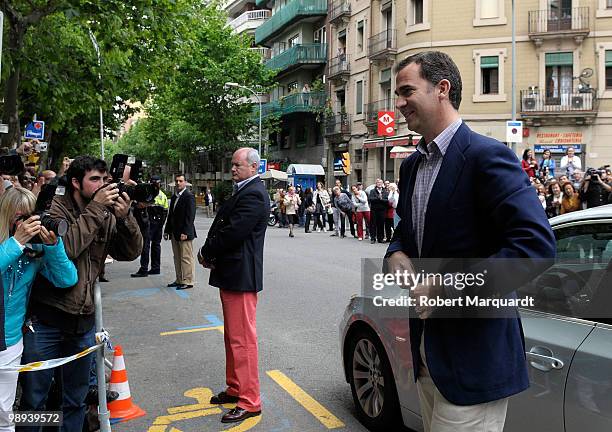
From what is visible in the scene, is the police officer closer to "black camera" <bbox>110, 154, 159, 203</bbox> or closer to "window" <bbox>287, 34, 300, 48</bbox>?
"black camera" <bbox>110, 154, 159, 203</bbox>

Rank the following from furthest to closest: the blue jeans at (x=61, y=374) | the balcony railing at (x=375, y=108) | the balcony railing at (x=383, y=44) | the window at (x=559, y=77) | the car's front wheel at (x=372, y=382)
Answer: the balcony railing at (x=375, y=108)
the balcony railing at (x=383, y=44)
the window at (x=559, y=77)
the car's front wheel at (x=372, y=382)
the blue jeans at (x=61, y=374)

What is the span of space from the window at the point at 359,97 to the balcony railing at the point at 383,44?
241cm

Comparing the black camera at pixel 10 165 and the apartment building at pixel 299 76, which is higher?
the apartment building at pixel 299 76

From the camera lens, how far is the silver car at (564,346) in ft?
8.62

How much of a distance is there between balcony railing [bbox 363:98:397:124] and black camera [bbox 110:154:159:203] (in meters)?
28.7

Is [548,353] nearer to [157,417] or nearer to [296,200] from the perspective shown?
[157,417]

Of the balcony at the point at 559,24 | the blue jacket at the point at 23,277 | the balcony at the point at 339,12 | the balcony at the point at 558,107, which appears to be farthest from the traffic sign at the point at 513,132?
the balcony at the point at 339,12

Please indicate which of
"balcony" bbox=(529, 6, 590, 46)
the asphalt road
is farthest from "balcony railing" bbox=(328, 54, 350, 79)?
the asphalt road

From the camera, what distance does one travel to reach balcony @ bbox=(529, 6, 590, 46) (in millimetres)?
27078

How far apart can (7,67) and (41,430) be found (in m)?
8.35

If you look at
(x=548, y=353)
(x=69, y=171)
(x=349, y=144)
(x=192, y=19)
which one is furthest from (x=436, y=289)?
(x=349, y=144)

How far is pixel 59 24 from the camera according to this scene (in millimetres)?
13172

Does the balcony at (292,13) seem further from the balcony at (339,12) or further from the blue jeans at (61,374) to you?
the blue jeans at (61,374)

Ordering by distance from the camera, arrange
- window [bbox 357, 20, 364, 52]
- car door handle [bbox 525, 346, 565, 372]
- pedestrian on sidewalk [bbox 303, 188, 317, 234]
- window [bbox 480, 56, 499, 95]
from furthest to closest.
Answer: window [bbox 357, 20, 364, 52] < window [bbox 480, 56, 499, 95] < pedestrian on sidewalk [bbox 303, 188, 317, 234] < car door handle [bbox 525, 346, 565, 372]
